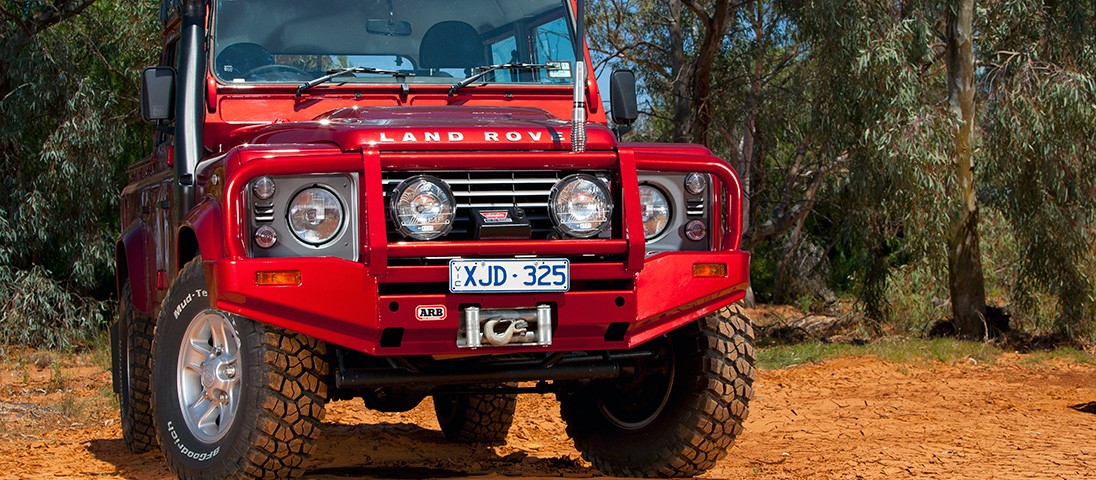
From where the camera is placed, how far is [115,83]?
1705cm

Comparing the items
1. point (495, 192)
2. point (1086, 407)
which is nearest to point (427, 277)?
point (495, 192)

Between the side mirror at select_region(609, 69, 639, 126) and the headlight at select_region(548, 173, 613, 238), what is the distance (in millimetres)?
1749

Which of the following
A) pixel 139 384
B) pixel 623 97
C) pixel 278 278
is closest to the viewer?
pixel 278 278

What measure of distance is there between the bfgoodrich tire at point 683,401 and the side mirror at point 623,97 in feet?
4.64

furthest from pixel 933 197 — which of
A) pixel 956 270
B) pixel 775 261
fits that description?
pixel 775 261

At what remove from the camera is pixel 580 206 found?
5.58 metres

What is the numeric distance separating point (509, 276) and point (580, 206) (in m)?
0.44

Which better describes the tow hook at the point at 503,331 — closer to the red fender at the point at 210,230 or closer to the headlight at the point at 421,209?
the headlight at the point at 421,209

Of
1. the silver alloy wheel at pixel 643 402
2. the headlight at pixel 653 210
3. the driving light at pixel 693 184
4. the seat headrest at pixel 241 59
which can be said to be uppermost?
the seat headrest at pixel 241 59

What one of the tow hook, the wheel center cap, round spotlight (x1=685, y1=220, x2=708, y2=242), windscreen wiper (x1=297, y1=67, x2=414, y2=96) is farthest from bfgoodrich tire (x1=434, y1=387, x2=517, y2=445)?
the tow hook

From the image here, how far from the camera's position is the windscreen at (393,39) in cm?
671

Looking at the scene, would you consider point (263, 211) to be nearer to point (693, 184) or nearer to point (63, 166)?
point (693, 184)

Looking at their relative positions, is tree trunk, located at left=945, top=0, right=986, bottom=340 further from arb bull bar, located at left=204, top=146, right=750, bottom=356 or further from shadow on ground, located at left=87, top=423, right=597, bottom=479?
arb bull bar, located at left=204, top=146, right=750, bottom=356

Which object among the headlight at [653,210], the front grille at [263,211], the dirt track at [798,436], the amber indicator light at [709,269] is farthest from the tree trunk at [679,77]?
the front grille at [263,211]
